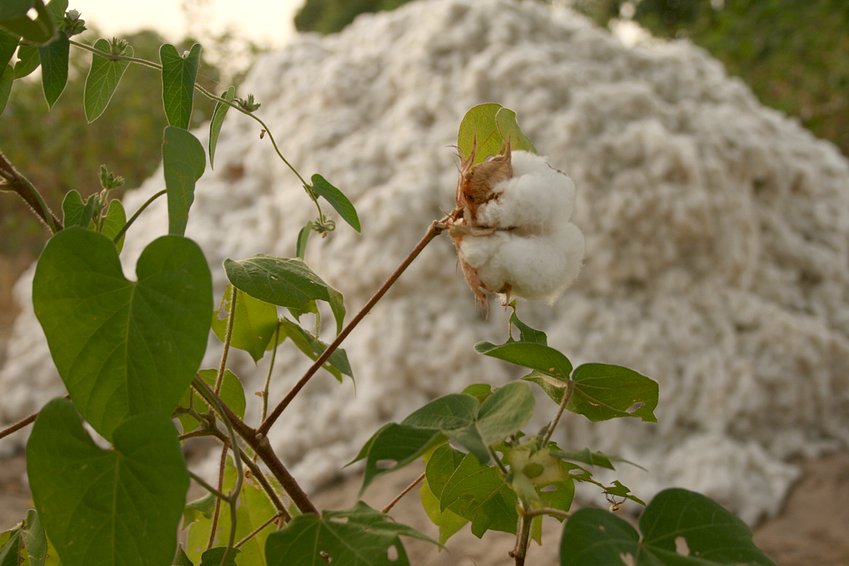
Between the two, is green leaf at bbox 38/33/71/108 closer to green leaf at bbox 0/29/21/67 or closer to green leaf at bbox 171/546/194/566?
green leaf at bbox 0/29/21/67

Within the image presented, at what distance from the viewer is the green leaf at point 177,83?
42cm

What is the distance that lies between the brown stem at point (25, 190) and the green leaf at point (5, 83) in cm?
4

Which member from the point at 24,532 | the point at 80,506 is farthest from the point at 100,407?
the point at 24,532

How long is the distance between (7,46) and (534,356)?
305 mm

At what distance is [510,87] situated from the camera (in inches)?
71.8

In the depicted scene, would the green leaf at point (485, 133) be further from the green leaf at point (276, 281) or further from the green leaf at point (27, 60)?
the green leaf at point (27, 60)

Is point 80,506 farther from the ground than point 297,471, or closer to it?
closer to it

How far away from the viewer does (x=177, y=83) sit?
0.43 meters

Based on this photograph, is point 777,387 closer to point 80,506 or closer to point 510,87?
point 510,87

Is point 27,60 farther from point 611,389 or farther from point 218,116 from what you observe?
point 611,389

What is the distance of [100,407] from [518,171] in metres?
0.24

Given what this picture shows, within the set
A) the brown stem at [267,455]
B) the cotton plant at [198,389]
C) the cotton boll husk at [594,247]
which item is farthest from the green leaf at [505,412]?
the cotton boll husk at [594,247]

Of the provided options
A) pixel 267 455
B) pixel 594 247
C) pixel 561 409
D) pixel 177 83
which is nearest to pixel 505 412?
pixel 561 409

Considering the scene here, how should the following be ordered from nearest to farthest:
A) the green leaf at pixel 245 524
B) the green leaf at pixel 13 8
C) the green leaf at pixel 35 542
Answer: the green leaf at pixel 13 8, the green leaf at pixel 35 542, the green leaf at pixel 245 524
